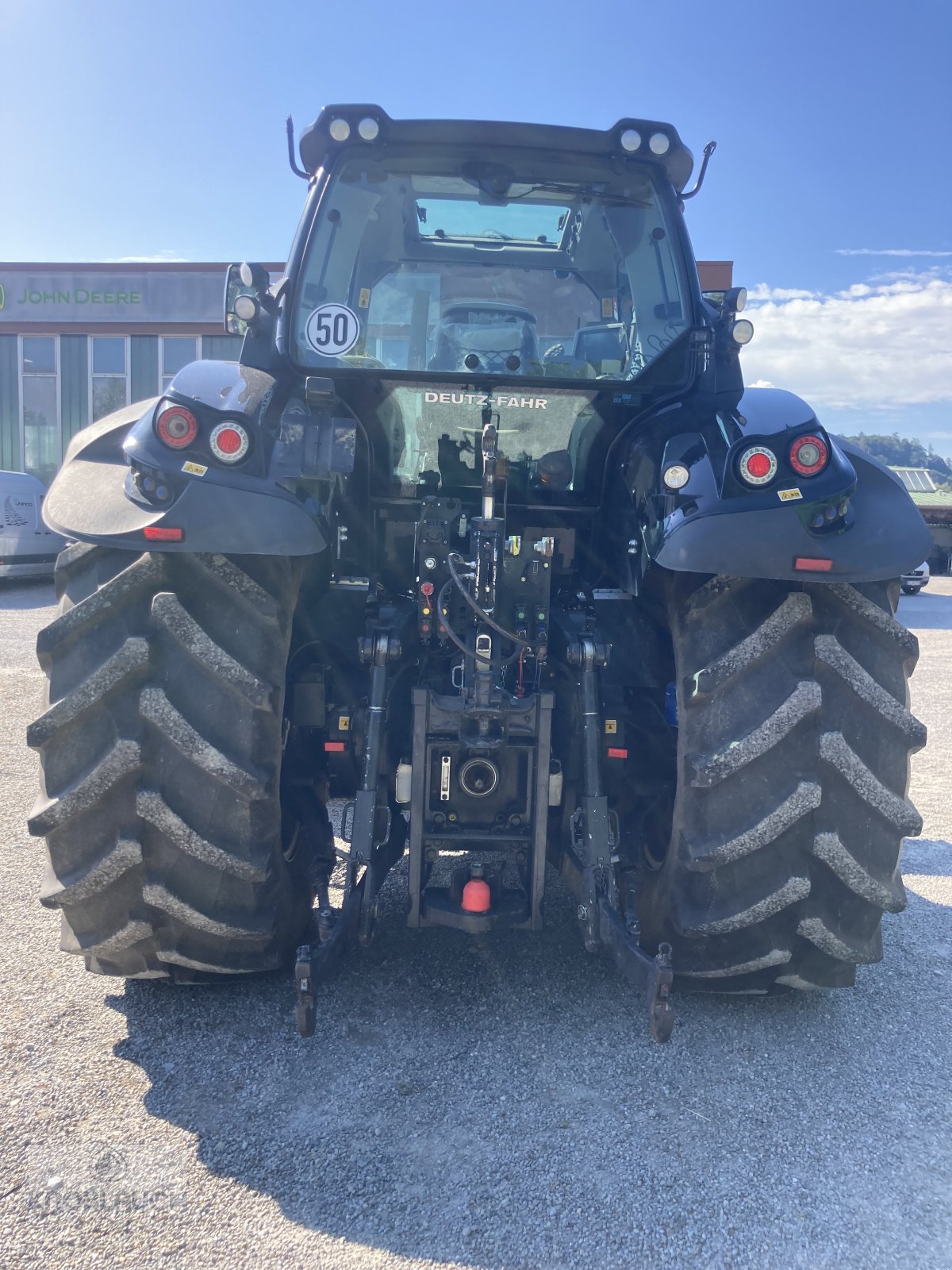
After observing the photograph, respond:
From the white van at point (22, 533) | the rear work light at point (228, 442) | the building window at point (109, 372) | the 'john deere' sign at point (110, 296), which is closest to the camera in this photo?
the rear work light at point (228, 442)

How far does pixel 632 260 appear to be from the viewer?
11.4 ft

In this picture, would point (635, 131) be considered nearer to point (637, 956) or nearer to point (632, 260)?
→ point (632, 260)

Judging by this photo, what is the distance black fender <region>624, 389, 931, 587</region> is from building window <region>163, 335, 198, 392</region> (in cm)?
2074

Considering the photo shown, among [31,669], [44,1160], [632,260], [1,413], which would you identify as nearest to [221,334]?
→ [1,413]

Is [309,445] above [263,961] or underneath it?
above

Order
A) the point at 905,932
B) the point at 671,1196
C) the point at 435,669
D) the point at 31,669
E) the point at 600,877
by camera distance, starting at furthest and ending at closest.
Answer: the point at 31,669
the point at 905,932
the point at 435,669
the point at 600,877
the point at 671,1196

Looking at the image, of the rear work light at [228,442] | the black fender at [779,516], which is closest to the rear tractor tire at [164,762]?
the rear work light at [228,442]

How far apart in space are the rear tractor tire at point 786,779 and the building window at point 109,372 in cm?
2177

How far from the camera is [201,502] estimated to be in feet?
8.43

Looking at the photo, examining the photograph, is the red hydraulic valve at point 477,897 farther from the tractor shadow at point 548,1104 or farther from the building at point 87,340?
the building at point 87,340

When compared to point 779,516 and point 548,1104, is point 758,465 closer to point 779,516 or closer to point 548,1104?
point 779,516

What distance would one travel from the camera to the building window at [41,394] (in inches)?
890

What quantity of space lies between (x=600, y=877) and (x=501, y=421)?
150 cm

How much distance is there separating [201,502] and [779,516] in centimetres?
155
